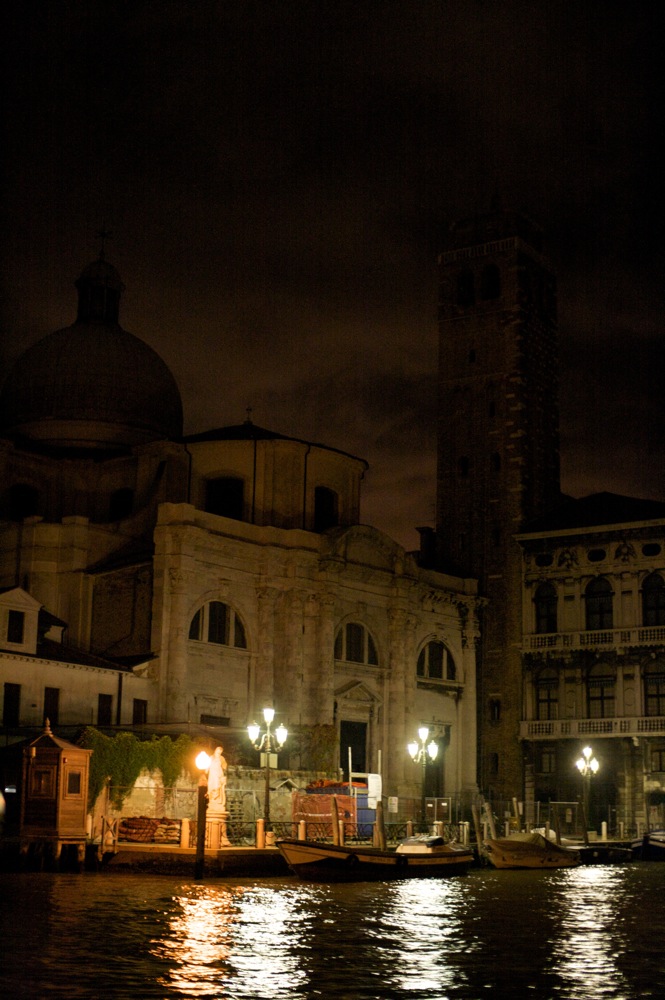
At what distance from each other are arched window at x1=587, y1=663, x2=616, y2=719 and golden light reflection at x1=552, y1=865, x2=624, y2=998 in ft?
68.2

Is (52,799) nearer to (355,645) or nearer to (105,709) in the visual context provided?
(105,709)

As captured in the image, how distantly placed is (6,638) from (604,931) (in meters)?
22.8

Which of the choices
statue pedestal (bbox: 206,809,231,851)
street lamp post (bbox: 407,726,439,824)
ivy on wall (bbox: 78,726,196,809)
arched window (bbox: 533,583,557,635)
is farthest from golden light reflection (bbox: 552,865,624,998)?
arched window (bbox: 533,583,557,635)

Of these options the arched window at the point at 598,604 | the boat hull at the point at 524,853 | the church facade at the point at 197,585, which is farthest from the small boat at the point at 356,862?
the arched window at the point at 598,604

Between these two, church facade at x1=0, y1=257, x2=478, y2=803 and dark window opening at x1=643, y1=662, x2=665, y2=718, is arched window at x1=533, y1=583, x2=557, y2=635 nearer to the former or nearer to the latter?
church facade at x1=0, y1=257, x2=478, y2=803

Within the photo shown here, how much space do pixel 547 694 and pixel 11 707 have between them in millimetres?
26039

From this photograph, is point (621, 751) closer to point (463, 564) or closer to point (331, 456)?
point (463, 564)

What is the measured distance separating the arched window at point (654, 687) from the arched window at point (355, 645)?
11135 millimetres

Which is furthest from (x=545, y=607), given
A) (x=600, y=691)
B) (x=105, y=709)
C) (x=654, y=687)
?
(x=105, y=709)

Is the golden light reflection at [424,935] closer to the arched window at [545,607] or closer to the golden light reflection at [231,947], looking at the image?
the golden light reflection at [231,947]

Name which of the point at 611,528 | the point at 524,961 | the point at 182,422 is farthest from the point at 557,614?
the point at 524,961

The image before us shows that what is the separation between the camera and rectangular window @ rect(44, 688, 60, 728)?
4078 cm

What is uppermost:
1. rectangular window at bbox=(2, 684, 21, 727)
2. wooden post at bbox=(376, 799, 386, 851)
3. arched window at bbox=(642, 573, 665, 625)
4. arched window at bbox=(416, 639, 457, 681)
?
arched window at bbox=(642, 573, 665, 625)

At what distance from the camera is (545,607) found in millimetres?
58031
